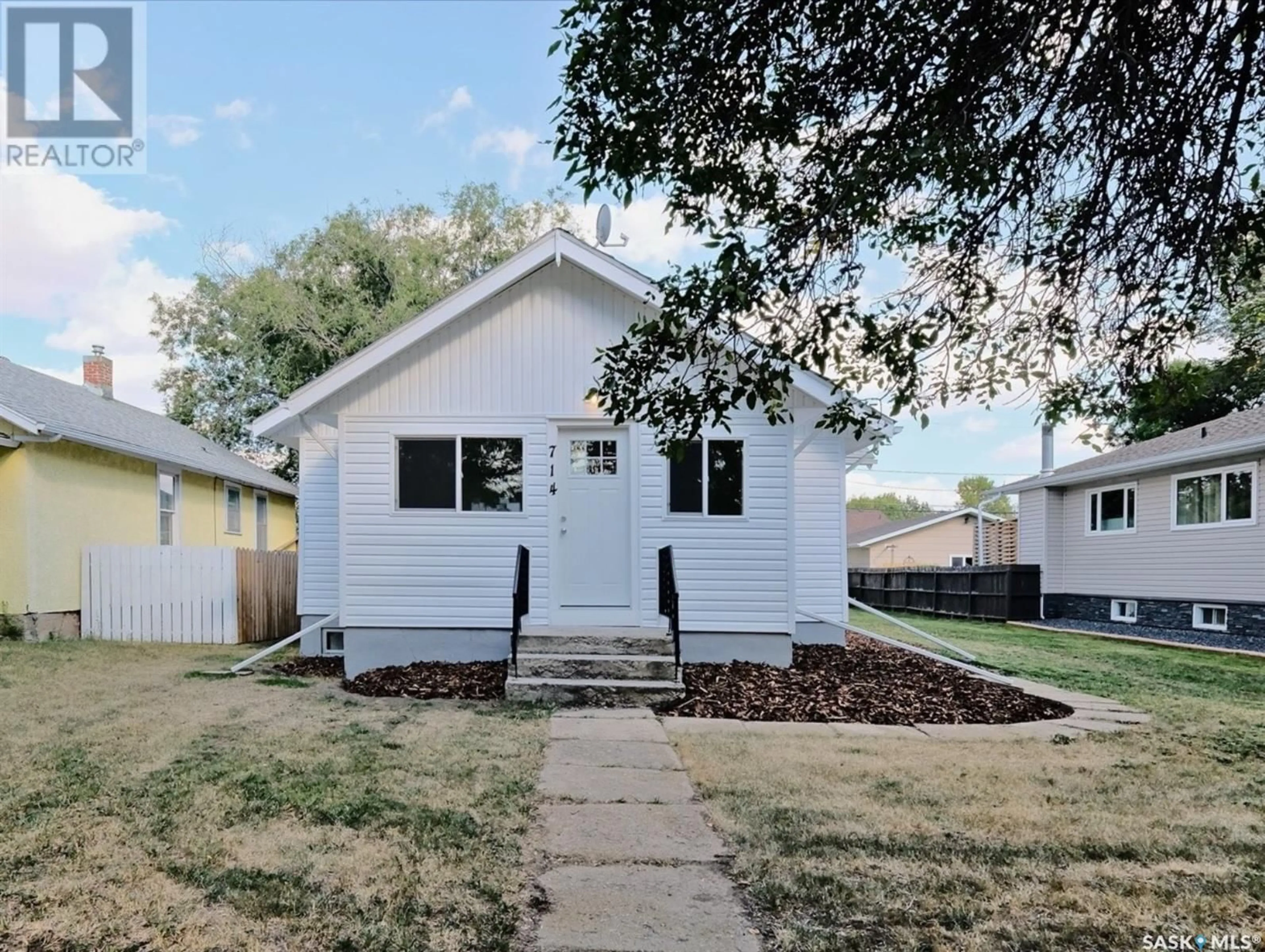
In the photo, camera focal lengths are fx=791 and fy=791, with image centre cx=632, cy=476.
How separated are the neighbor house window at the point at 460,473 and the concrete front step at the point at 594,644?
154cm

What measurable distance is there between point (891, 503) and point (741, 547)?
263 feet

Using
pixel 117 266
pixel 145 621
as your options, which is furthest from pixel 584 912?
pixel 117 266

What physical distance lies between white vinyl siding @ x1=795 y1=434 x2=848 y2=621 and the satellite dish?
365cm

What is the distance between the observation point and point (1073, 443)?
4.38 m

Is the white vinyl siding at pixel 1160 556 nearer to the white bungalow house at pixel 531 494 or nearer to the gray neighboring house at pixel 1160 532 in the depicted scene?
the gray neighboring house at pixel 1160 532

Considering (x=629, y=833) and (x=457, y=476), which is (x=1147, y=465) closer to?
(x=457, y=476)

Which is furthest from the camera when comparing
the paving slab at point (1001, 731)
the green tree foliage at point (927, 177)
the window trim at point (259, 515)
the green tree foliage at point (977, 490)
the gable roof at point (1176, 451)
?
the green tree foliage at point (977, 490)

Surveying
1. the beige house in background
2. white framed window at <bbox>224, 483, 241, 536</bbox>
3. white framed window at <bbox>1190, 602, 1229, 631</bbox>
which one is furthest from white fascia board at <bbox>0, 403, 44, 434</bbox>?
the beige house in background

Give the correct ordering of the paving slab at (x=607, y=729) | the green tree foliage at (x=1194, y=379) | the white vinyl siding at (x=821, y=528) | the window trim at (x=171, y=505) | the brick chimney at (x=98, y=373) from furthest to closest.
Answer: the brick chimney at (x=98, y=373), the window trim at (x=171, y=505), the white vinyl siding at (x=821, y=528), the paving slab at (x=607, y=729), the green tree foliage at (x=1194, y=379)

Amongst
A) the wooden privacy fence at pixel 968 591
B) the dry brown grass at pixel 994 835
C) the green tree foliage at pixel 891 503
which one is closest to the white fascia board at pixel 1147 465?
the wooden privacy fence at pixel 968 591

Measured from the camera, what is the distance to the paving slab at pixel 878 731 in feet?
18.9

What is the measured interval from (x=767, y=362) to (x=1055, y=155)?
2149mm

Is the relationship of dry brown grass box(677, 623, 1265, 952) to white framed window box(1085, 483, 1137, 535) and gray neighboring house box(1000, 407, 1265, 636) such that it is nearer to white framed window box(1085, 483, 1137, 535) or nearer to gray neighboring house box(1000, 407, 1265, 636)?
gray neighboring house box(1000, 407, 1265, 636)

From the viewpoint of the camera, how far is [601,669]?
23.4 feet
